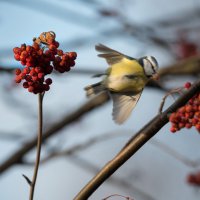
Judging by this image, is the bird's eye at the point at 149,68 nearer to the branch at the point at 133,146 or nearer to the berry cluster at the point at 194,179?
the branch at the point at 133,146

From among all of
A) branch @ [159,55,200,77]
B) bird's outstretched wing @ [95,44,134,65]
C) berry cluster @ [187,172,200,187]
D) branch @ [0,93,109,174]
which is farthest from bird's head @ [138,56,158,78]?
berry cluster @ [187,172,200,187]

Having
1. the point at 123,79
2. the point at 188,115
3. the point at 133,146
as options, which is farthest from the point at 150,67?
the point at 133,146

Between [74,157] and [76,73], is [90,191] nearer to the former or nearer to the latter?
[76,73]

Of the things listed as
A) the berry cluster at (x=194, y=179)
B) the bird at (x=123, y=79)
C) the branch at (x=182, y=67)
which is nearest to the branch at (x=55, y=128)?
the branch at (x=182, y=67)

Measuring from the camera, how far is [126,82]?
78.2 inches

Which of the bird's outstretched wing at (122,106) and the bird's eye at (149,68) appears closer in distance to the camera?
the bird's outstretched wing at (122,106)

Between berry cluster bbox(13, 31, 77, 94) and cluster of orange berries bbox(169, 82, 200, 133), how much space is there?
40 centimetres

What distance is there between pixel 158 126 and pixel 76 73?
1.92m

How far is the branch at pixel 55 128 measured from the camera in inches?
130

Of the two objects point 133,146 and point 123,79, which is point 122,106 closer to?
point 123,79

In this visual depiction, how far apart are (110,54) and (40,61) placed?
0.58 metres

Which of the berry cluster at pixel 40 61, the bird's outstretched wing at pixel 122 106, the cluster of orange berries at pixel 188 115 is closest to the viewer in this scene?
the berry cluster at pixel 40 61

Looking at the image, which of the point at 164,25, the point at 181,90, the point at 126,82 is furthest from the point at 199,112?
the point at 164,25

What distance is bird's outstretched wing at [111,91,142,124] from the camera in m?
1.84
